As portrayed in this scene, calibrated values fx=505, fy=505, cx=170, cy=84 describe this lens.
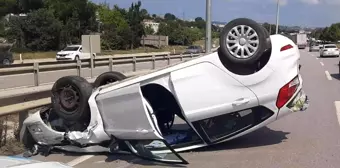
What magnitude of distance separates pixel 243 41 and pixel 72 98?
8.60 ft

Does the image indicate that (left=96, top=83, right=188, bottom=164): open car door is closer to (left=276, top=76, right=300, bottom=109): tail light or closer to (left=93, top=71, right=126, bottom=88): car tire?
(left=93, top=71, right=126, bottom=88): car tire

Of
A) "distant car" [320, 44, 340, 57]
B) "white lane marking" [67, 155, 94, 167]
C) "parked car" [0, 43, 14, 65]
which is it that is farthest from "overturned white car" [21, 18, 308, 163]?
"distant car" [320, 44, 340, 57]

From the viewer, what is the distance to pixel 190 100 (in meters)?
7.02

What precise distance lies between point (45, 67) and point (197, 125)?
42.6 feet

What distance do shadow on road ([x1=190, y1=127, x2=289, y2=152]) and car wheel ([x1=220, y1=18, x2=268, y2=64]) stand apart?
1.46 metres

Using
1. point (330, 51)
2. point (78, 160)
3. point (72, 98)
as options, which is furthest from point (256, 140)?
point (330, 51)

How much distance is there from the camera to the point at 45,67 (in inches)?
752

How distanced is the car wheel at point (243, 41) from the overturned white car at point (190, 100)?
0.05ft

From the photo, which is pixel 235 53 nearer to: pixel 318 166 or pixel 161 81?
pixel 161 81

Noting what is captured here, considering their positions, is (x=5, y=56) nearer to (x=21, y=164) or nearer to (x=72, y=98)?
(x=72, y=98)

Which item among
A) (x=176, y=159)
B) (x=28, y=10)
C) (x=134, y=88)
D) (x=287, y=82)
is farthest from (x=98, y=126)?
(x=28, y=10)

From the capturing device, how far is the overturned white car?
22.7 ft

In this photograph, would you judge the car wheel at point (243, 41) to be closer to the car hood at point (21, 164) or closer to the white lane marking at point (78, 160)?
the white lane marking at point (78, 160)

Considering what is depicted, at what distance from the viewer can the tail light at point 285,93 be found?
729 cm
